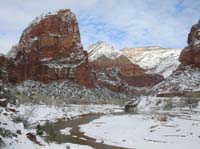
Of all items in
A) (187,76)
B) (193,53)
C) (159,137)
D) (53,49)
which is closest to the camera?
(159,137)

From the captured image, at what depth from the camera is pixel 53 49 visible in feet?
459

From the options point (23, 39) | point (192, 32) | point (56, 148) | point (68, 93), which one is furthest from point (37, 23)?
point (56, 148)

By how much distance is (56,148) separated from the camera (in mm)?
18891

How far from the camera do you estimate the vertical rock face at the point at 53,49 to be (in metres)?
138

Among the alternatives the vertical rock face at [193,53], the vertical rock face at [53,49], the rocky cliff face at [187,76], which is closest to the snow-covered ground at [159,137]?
the rocky cliff face at [187,76]

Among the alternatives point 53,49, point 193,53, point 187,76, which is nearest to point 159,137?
point 187,76

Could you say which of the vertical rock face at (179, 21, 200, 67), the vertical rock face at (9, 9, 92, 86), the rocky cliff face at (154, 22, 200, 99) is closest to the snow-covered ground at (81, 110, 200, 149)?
the rocky cliff face at (154, 22, 200, 99)

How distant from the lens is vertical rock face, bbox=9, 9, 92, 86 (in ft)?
454

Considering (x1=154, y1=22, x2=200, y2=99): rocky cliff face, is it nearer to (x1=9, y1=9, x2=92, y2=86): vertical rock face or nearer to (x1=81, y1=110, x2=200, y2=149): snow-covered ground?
(x1=81, y1=110, x2=200, y2=149): snow-covered ground

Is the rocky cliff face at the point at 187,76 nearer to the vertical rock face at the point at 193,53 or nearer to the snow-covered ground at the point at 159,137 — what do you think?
the vertical rock face at the point at 193,53

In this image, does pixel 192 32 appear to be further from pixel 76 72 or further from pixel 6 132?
pixel 6 132

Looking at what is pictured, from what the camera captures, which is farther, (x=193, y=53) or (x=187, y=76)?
(x=193, y=53)

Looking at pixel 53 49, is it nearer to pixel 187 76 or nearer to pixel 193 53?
pixel 193 53

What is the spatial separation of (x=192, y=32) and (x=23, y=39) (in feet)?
246
